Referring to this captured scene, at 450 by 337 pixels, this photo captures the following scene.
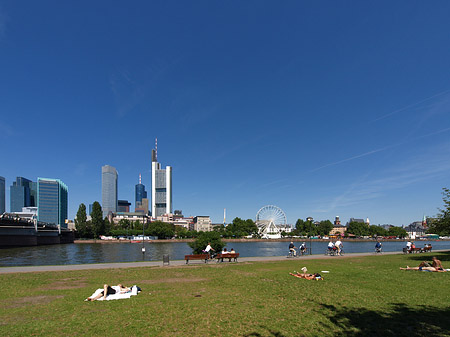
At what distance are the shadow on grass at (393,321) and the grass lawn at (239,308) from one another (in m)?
0.03

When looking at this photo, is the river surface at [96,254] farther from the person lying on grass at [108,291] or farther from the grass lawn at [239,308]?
the person lying on grass at [108,291]

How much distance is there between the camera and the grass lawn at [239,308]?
25.8 feet

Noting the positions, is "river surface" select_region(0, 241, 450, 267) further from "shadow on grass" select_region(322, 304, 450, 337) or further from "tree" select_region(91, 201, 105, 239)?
"tree" select_region(91, 201, 105, 239)

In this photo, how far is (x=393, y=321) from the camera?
835 cm

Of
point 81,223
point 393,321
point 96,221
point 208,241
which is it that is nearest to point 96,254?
point 208,241

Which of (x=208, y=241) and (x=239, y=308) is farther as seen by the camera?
(x=208, y=241)

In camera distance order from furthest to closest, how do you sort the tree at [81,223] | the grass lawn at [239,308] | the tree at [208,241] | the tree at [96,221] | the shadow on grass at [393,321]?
the tree at [81,223] → the tree at [96,221] → the tree at [208,241] → the grass lawn at [239,308] → the shadow on grass at [393,321]

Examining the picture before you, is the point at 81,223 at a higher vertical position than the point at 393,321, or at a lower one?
lower

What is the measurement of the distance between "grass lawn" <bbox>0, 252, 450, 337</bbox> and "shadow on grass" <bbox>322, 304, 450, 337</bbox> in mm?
26

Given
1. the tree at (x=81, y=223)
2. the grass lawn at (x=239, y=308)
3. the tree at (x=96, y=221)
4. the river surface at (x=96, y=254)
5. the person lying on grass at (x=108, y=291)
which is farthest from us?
the tree at (x=81, y=223)

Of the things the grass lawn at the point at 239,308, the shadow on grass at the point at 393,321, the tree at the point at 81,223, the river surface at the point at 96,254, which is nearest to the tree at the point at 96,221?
the tree at the point at 81,223

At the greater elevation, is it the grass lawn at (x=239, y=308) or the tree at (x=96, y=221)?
the grass lawn at (x=239, y=308)

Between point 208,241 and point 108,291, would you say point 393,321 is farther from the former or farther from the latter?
point 208,241

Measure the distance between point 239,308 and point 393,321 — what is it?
493 cm
